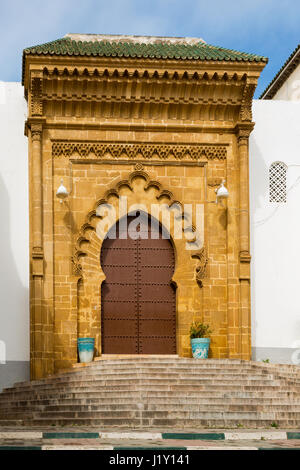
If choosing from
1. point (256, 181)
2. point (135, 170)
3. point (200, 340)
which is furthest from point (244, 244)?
point (135, 170)

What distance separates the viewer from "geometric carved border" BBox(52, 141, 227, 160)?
64.7ft

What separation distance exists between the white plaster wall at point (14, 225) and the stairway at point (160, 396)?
135 centimetres

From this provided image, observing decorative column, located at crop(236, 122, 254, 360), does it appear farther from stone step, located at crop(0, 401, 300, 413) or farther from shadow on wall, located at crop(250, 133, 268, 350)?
stone step, located at crop(0, 401, 300, 413)

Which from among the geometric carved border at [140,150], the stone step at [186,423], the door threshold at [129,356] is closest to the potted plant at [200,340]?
the door threshold at [129,356]

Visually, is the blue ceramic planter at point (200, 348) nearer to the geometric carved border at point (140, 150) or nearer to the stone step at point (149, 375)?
the stone step at point (149, 375)

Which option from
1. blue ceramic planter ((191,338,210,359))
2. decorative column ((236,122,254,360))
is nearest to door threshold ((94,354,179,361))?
blue ceramic planter ((191,338,210,359))

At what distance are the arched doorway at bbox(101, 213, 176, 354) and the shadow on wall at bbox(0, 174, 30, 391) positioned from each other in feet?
5.01

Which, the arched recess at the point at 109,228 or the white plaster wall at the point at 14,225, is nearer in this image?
the white plaster wall at the point at 14,225

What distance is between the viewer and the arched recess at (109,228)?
63.4 feet

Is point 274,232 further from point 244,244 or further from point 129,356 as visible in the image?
point 129,356

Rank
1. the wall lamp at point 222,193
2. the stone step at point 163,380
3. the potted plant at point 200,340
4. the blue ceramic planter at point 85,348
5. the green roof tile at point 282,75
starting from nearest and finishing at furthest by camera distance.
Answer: the stone step at point 163,380 → the blue ceramic planter at point 85,348 → the potted plant at point 200,340 → the wall lamp at point 222,193 → the green roof tile at point 282,75

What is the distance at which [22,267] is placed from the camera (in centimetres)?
1933
